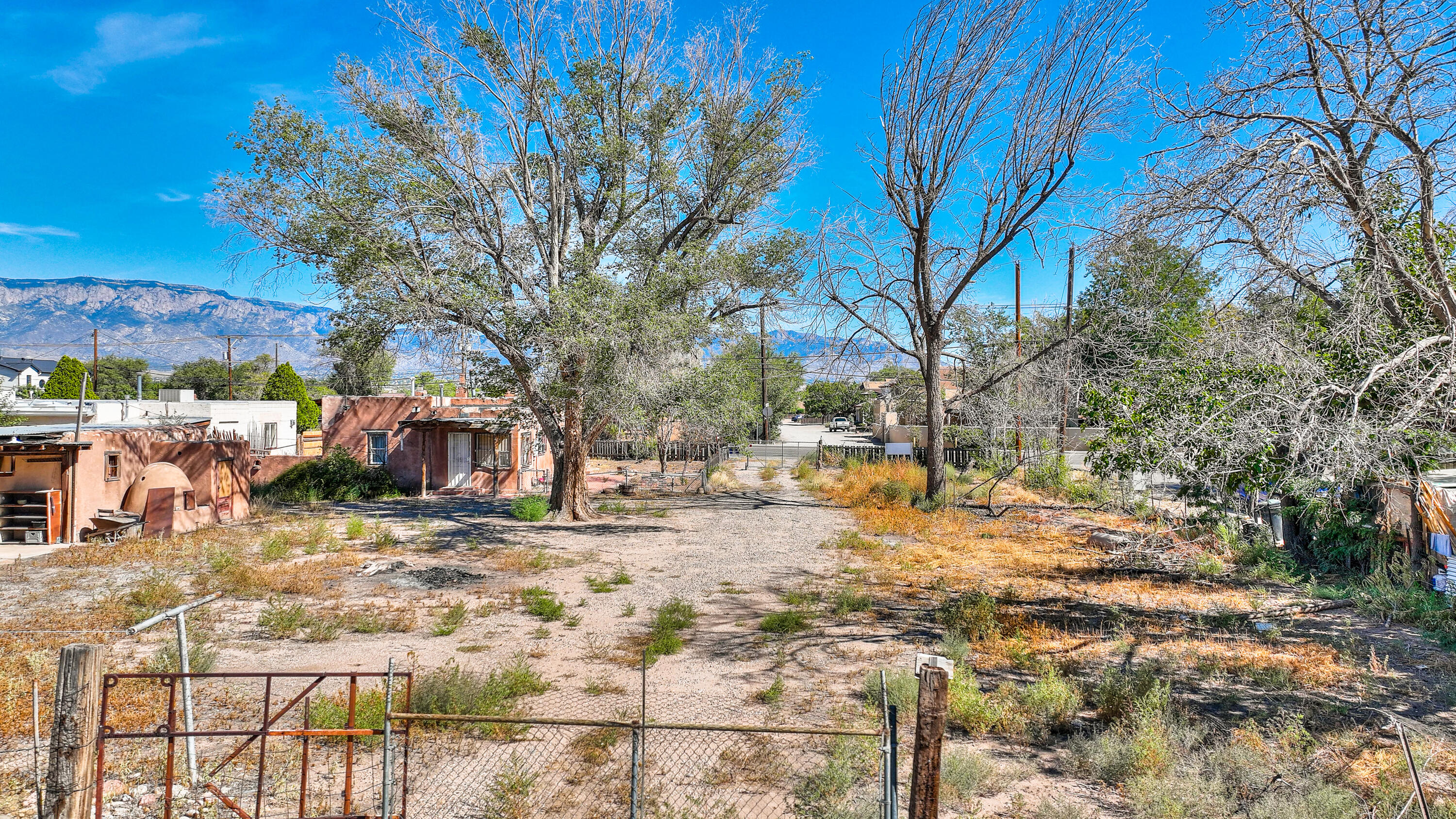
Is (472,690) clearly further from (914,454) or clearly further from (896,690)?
(914,454)

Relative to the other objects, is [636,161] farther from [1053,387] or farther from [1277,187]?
[1053,387]

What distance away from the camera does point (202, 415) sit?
3256 centimetres

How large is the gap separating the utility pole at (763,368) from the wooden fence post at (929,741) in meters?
14.9

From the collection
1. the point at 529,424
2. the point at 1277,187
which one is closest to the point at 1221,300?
the point at 1277,187

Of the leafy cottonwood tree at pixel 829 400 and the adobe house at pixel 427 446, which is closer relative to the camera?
the adobe house at pixel 427 446

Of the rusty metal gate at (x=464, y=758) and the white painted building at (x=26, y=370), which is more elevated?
the white painted building at (x=26, y=370)

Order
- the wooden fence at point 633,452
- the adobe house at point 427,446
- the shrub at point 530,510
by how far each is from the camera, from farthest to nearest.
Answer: the wooden fence at point 633,452, the adobe house at point 427,446, the shrub at point 530,510

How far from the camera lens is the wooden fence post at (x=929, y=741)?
3885 mm

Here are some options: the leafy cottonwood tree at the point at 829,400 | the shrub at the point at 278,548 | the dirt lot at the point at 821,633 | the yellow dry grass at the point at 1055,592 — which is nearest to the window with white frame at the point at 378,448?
the dirt lot at the point at 821,633

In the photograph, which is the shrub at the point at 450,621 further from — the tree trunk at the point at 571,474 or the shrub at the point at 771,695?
the tree trunk at the point at 571,474

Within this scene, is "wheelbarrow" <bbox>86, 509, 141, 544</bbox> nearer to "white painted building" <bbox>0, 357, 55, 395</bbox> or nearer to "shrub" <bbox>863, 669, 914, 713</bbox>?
"shrub" <bbox>863, 669, 914, 713</bbox>

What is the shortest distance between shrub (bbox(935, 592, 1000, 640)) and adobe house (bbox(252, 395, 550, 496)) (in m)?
17.3

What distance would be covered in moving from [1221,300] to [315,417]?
4309 cm

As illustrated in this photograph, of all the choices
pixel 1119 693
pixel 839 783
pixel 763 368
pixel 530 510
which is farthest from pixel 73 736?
pixel 763 368
